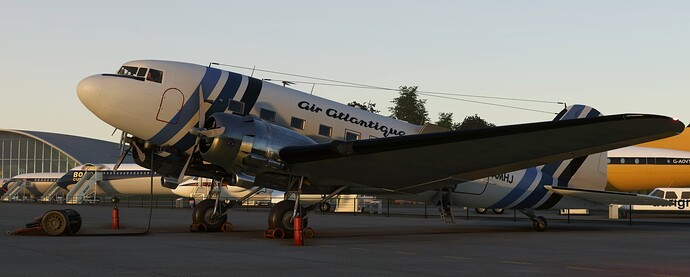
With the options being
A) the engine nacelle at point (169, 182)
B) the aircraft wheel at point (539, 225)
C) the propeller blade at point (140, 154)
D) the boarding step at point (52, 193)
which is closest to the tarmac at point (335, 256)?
the propeller blade at point (140, 154)

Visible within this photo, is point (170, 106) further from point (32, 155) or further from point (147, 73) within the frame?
point (32, 155)

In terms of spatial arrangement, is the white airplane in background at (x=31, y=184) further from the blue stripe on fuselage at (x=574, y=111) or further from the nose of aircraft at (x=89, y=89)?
the blue stripe on fuselage at (x=574, y=111)

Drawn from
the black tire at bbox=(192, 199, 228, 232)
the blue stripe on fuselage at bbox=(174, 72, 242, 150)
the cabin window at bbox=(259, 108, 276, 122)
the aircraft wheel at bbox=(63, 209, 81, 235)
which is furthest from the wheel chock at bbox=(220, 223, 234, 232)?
the cabin window at bbox=(259, 108, 276, 122)

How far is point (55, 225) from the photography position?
74.5 feet

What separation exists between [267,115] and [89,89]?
202 inches

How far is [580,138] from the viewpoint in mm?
19062

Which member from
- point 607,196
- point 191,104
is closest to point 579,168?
point 607,196

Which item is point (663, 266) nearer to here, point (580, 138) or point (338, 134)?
point (580, 138)

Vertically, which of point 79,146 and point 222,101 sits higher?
point 79,146

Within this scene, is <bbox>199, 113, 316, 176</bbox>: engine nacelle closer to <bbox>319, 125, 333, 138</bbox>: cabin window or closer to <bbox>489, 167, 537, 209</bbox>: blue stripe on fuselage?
<bbox>319, 125, 333, 138</bbox>: cabin window

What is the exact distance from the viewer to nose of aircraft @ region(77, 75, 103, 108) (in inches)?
850

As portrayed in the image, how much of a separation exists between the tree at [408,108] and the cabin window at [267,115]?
116 m

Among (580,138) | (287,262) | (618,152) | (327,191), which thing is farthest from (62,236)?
(618,152)

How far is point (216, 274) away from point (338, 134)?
11668mm
